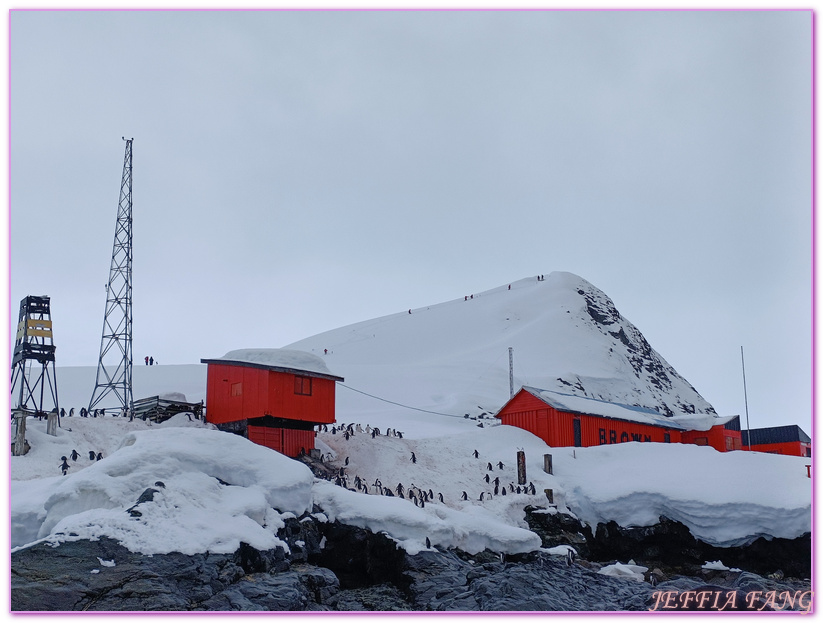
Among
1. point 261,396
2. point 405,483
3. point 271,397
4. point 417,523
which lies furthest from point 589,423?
point 417,523

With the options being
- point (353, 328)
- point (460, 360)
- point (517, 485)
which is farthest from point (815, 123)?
point (353, 328)

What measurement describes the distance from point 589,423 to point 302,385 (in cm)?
1873

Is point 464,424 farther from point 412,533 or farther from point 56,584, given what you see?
point 56,584


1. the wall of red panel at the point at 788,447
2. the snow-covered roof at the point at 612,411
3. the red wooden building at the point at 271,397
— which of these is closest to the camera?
the red wooden building at the point at 271,397

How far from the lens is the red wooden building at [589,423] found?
4512 cm

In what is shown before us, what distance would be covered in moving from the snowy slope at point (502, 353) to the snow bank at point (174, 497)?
3777cm

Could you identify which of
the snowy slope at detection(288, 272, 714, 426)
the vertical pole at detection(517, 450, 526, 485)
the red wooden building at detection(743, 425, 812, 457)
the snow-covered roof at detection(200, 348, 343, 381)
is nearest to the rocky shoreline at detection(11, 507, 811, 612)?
the vertical pole at detection(517, 450, 526, 485)

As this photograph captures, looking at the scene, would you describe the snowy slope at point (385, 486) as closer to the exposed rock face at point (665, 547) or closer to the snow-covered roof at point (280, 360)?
the exposed rock face at point (665, 547)

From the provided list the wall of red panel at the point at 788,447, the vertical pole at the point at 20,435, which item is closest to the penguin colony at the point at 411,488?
the vertical pole at the point at 20,435

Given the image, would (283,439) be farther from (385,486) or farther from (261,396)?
(385,486)

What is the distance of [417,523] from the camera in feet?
88.1

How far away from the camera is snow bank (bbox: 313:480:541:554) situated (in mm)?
26641

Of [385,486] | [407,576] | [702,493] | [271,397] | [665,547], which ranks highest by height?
[271,397]

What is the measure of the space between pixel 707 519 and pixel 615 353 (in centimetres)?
7020
